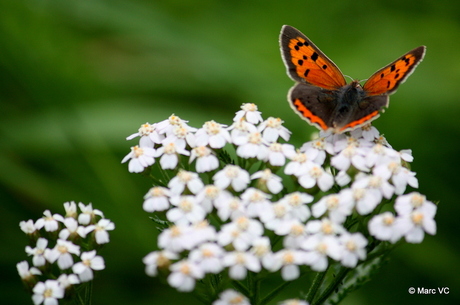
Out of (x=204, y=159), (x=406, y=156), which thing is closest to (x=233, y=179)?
(x=204, y=159)

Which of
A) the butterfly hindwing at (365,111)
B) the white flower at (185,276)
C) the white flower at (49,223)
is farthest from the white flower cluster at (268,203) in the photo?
the white flower at (49,223)

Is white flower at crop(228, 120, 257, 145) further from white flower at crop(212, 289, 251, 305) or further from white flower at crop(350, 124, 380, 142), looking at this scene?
white flower at crop(212, 289, 251, 305)

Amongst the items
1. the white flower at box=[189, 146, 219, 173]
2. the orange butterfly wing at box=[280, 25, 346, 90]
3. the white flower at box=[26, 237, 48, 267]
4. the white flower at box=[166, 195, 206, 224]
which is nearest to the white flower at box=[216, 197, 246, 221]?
the white flower at box=[166, 195, 206, 224]

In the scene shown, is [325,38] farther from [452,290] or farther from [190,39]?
[452,290]

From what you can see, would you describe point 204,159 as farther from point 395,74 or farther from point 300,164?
point 395,74

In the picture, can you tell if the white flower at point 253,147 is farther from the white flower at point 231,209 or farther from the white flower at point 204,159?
the white flower at point 231,209

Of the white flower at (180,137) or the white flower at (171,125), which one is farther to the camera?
the white flower at (171,125)

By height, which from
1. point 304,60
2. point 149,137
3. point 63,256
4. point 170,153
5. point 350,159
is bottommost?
point 63,256
